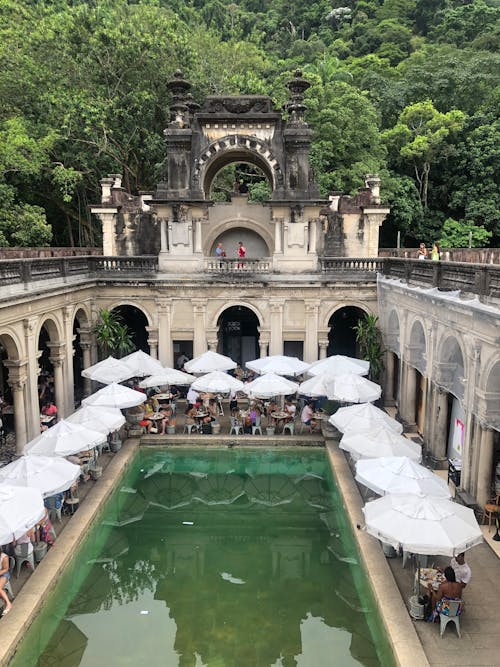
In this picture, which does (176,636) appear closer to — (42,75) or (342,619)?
(342,619)

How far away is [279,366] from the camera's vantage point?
20.8m

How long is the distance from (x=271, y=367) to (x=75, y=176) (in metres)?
17.6

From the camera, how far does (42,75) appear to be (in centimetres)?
3175

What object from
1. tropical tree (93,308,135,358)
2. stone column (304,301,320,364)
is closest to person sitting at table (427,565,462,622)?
stone column (304,301,320,364)

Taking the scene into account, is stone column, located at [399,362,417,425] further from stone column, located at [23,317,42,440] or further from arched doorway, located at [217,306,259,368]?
stone column, located at [23,317,42,440]

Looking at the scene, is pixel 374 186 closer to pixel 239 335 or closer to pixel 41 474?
pixel 239 335

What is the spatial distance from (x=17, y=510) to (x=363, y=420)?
8.82 metres

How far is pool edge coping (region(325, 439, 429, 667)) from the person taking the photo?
860cm

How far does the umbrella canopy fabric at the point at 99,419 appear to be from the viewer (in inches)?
611

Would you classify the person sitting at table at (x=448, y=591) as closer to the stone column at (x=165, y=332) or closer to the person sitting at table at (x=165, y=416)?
the person sitting at table at (x=165, y=416)

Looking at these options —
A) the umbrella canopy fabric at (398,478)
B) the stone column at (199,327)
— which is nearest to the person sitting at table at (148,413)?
the stone column at (199,327)

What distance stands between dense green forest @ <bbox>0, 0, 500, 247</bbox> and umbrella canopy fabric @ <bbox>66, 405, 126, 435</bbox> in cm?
1239

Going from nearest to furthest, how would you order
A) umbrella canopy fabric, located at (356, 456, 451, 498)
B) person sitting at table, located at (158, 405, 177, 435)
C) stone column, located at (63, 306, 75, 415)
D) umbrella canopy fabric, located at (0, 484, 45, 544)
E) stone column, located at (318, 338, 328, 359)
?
umbrella canopy fabric, located at (0, 484, 45, 544) < umbrella canopy fabric, located at (356, 456, 451, 498) < person sitting at table, located at (158, 405, 177, 435) < stone column, located at (63, 306, 75, 415) < stone column, located at (318, 338, 328, 359)

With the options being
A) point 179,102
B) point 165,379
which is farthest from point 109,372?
point 179,102
